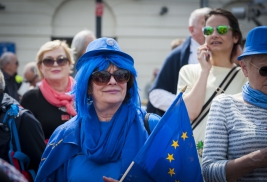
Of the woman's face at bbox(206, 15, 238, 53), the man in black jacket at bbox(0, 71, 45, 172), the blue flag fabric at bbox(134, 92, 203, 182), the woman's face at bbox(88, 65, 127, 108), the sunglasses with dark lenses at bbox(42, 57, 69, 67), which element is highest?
the woman's face at bbox(206, 15, 238, 53)

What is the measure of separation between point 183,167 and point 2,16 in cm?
1833

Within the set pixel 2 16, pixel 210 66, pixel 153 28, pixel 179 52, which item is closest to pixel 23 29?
pixel 2 16

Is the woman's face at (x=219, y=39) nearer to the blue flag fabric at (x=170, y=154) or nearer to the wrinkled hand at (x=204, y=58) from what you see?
the wrinkled hand at (x=204, y=58)

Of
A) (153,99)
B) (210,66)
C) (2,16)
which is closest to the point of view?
(210,66)

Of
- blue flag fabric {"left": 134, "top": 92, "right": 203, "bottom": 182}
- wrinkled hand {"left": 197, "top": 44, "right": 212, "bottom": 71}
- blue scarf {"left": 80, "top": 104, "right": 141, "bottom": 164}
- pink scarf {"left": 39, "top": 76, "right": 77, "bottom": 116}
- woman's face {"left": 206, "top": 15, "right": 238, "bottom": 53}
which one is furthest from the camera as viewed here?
pink scarf {"left": 39, "top": 76, "right": 77, "bottom": 116}

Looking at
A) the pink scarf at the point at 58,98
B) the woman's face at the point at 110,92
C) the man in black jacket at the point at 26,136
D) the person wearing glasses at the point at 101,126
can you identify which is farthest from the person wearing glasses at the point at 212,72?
the pink scarf at the point at 58,98

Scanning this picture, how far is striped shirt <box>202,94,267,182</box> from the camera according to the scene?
335 centimetres

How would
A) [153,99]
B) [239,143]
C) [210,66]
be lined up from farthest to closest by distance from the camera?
1. [153,99]
2. [210,66]
3. [239,143]

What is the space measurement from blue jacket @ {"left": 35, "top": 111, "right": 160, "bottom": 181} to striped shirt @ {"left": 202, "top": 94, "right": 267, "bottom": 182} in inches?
16.9

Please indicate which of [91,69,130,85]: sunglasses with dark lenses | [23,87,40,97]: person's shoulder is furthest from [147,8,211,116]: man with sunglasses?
[91,69,130,85]: sunglasses with dark lenses

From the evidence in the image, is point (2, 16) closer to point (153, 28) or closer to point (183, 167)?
point (153, 28)

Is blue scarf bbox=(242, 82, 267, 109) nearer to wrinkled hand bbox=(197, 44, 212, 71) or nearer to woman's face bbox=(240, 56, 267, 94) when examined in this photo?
woman's face bbox=(240, 56, 267, 94)

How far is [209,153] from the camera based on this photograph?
3420mm

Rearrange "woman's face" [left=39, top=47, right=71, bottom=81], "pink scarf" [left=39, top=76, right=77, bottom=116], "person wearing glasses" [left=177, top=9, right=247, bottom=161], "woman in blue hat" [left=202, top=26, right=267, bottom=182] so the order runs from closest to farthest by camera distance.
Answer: "woman in blue hat" [left=202, top=26, right=267, bottom=182] < "person wearing glasses" [left=177, top=9, right=247, bottom=161] < "pink scarf" [left=39, top=76, right=77, bottom=116] < "woman's face" [left=39, top=47, right=71, bottom=81]
